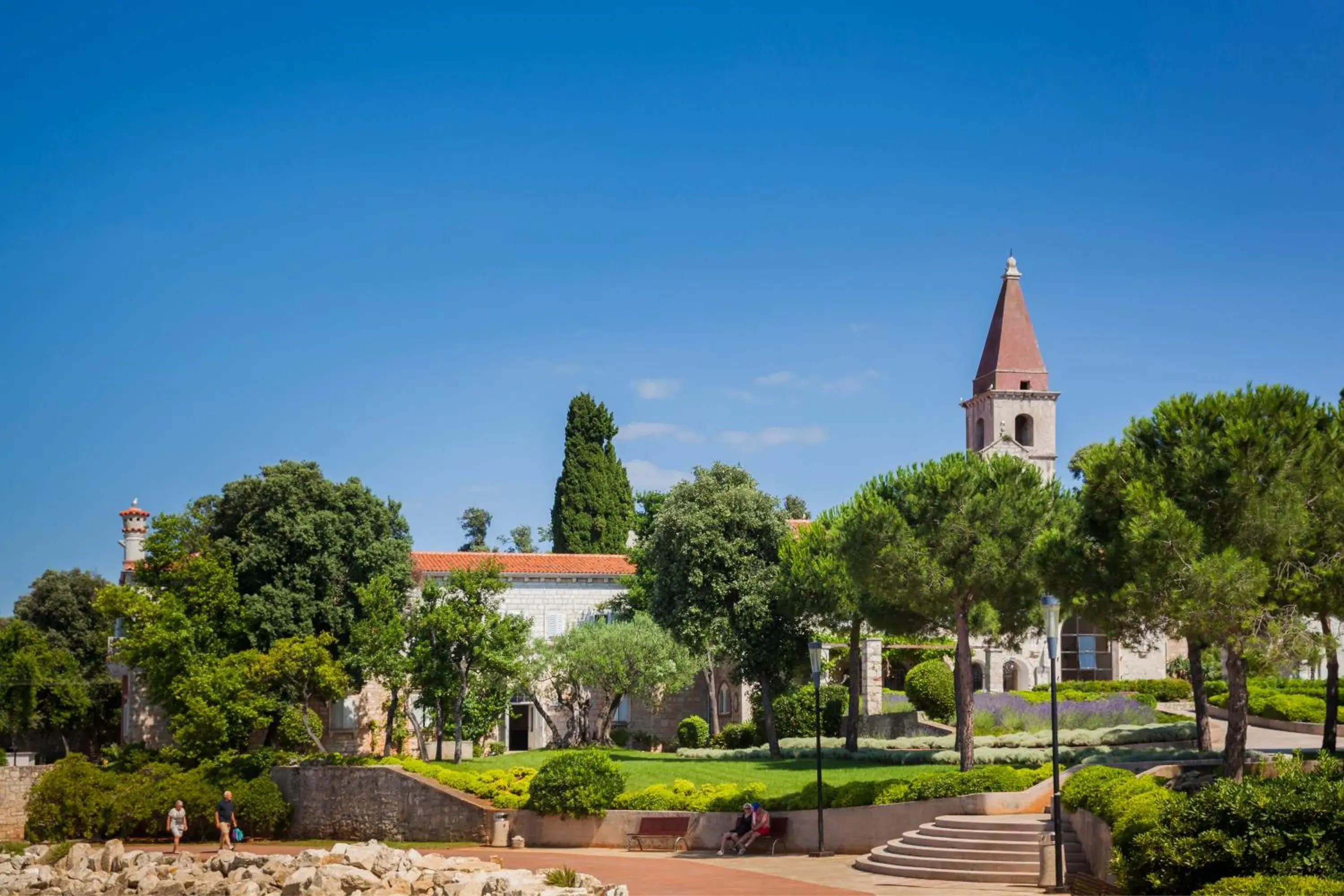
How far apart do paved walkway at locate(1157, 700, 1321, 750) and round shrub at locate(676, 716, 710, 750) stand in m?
16.5

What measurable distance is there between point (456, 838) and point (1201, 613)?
1930cm

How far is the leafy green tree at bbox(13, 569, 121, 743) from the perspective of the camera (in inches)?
2419

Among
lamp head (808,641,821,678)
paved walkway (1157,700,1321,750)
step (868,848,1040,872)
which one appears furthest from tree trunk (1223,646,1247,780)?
paved walkway (1157,700,1321,750)

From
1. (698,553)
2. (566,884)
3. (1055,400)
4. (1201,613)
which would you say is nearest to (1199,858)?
(1201,613)

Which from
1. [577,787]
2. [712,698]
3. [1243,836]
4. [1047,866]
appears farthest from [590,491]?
[1243,836]

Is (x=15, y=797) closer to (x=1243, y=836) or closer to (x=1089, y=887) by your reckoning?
(x=1089, y=887)

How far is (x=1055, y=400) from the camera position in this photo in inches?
2461

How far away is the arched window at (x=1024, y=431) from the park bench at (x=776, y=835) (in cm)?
3802

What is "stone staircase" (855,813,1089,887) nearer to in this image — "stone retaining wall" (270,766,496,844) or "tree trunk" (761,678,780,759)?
"stone retaining wall" (270,766,496,844)

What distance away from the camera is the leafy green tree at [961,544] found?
29.5 metres

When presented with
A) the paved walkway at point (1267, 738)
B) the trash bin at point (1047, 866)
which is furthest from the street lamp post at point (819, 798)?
the paved walkway at point (1267, 738)

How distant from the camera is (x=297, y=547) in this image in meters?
44.7

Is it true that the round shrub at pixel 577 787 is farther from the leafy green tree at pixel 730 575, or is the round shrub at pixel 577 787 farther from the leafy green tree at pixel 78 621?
the leafy green tree at pixel 78 621

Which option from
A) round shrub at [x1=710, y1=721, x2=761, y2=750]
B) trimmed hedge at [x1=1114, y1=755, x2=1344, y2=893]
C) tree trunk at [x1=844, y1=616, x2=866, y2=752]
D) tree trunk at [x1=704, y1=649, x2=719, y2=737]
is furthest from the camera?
tree trunk at [x1=704, y1=649, x2=719, y2=737]
